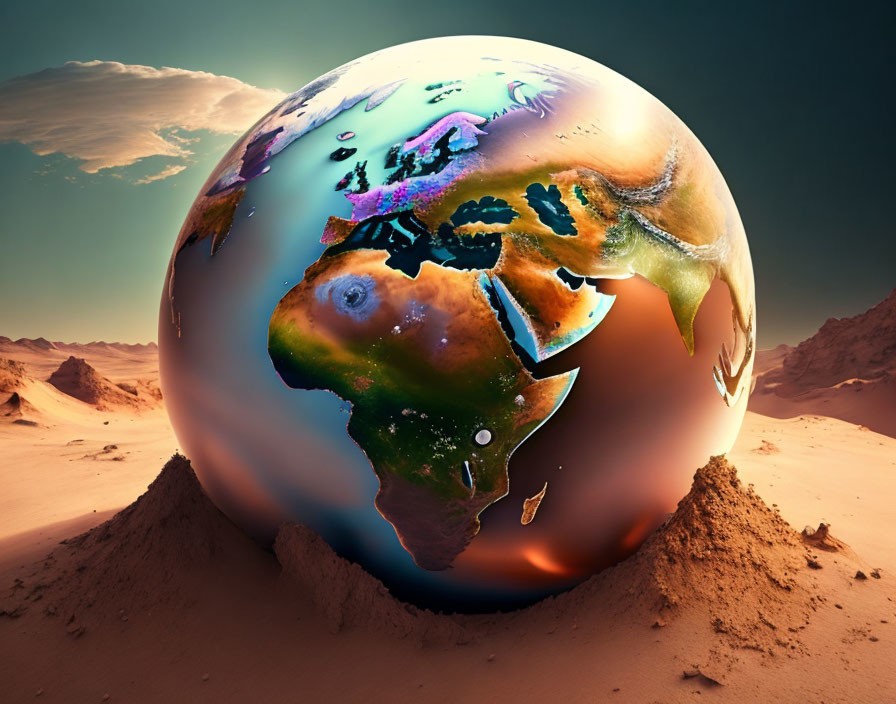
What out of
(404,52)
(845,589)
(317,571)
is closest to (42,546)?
(317,571)

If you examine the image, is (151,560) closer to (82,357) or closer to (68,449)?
(68,449)

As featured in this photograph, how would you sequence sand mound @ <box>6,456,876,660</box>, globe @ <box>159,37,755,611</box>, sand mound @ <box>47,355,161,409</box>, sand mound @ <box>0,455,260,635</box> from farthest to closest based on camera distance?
1. sand mound @ <box>47,355,161,409</box>
2. sand mound @ <box>0,455,260,635</box>
3. sand mound @ <box>6,456,876,660</box>
4. globe @ <box>159,37,755,611</box>

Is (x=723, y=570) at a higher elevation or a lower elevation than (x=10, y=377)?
higher

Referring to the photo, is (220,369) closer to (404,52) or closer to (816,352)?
(404,52)

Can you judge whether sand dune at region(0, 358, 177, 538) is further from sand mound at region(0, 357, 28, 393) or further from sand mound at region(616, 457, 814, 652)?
sand mound at region(616, 457, 814, 652)

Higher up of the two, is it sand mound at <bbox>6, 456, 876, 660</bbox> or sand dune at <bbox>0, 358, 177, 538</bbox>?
sand mound at <bbox>6, 456, 876, 660</bbox>

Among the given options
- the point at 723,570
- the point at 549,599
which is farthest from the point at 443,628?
the point at 723,570

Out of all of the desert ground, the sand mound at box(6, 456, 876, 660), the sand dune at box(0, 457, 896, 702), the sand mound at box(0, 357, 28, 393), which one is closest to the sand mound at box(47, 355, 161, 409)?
the sand mound at box(0, 357, 28, 393)
